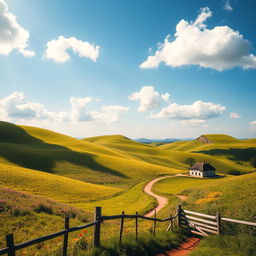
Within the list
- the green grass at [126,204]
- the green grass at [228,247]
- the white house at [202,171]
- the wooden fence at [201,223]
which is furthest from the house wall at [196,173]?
the green grass at [228,247]

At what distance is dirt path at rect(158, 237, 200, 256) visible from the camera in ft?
43.0

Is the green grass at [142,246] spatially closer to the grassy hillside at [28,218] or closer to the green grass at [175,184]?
the grassy hillside at [28,218]

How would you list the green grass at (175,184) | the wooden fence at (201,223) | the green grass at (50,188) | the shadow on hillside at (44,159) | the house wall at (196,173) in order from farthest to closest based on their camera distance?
the house wall at (196,173) → the shadow on hillside at (44,159) → the green grass at (175,184) → the green grass at (50,188) → the wooden fence at (201,223)

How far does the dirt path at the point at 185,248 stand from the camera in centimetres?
1310

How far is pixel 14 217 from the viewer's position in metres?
17.2

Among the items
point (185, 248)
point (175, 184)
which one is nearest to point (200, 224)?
point (185, 248)

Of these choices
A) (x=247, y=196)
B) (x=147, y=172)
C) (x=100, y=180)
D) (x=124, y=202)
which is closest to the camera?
(x=247, y=196)

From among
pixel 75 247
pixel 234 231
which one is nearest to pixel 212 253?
pixel 234 231

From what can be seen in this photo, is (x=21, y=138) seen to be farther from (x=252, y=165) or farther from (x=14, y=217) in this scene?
(x=252, y=165)

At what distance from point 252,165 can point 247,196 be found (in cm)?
18636

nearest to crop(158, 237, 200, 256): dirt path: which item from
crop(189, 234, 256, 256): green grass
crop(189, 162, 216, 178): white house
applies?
crop(189, 234, 256, 256): green grass

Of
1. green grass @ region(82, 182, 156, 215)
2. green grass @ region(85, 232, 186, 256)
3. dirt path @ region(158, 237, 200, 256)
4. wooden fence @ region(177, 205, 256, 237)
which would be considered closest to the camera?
green grass @ region(85, 232, 186, 256)

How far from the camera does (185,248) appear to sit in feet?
46.7

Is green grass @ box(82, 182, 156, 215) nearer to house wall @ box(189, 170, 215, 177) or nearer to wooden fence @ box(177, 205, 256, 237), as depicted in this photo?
wooden fence @ box(177, 205, 256, 237)
